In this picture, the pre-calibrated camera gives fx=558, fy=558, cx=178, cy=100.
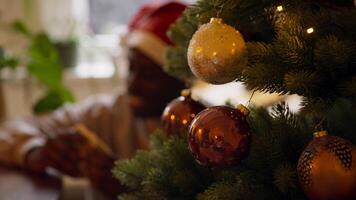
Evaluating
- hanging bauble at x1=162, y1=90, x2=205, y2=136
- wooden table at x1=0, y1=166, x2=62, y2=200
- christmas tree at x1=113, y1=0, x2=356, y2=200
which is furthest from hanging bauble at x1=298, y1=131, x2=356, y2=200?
wooden table at x1=0, y1=166, x2=62, y2=200

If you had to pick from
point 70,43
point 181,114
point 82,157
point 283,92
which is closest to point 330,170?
point 283,92

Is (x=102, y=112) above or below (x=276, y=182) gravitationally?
below

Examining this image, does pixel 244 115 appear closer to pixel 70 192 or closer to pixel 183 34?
pixel 183 34

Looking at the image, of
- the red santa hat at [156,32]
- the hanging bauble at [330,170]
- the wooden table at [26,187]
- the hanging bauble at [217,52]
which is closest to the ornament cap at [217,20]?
the hanging bauble at [217,52]

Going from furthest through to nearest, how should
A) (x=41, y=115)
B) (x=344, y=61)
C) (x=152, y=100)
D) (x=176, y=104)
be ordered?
(x=41, y=115)
(x=152, y=100)
(x=176, y=104)
(x=344, y=61)

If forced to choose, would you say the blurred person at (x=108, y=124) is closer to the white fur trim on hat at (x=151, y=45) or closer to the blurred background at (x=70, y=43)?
the white fur trim on hat at (x=151, y=45)

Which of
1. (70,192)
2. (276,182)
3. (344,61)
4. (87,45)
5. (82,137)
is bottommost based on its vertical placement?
(70,192)

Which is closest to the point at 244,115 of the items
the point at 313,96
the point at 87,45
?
the point at 313,96
